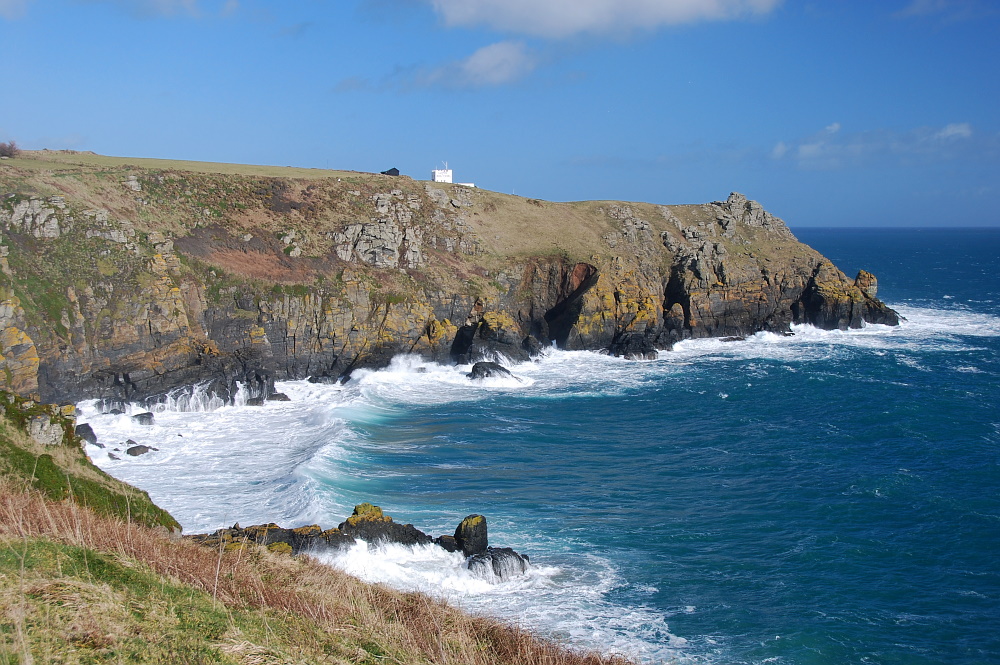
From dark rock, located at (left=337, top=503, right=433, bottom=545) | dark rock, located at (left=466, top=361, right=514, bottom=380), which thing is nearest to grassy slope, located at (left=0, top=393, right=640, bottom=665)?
dark rock, located at (left=337, top=503, right=433, bottom=545)

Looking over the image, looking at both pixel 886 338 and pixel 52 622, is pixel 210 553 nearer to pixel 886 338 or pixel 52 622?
pixel 52 622

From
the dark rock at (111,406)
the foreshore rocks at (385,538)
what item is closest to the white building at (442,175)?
the dark rock at (111,406)

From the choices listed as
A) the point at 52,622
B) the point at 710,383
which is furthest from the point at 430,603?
the point at 710,383

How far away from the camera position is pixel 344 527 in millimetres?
22766

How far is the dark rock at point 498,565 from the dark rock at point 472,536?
409 millimetres

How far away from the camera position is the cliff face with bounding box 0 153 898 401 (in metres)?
40.0

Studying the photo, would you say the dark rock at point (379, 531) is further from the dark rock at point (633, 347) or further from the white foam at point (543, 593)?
the dark rock at point (633, 347)

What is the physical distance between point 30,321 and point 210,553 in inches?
1151

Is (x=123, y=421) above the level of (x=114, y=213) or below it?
below

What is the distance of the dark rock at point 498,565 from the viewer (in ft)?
69.5

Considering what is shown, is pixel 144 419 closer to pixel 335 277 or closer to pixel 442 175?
pixel 335 277

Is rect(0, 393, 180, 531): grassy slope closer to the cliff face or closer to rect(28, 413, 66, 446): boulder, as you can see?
rect(28, 413, 66, 446): boulder

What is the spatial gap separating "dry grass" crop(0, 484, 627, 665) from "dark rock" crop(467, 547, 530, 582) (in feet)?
23.5

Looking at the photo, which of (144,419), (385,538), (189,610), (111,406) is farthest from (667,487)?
(111,406)
